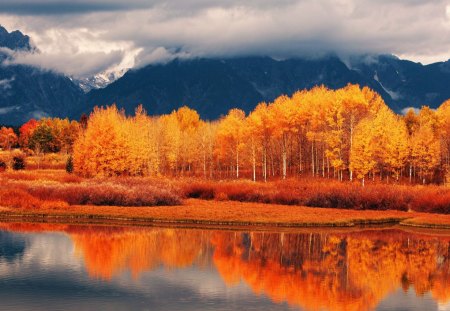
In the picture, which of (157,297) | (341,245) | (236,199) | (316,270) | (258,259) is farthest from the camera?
(236,199)

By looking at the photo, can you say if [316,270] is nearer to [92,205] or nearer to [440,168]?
[92,205]

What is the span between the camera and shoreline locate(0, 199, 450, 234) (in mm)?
48500

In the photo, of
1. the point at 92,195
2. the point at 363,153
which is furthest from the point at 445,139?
the point at 92,195

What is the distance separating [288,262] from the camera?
35156 millimetres

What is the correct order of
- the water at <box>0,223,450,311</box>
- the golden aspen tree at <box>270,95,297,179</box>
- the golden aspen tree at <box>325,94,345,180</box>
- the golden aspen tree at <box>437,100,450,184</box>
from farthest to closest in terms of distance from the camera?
1. the golden aspen tree at <box>270,95,297,179</box>
2. the golden aspen tree at <box>437,100,450,184</box>
3. the golden aspen tree at <box>325,94,345,180</box>
4. the water at <box>0,223,450,311</box>

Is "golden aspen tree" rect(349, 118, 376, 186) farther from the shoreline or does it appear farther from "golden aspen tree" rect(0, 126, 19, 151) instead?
"golden aspen tree" rect(0, 126, 19, 151)

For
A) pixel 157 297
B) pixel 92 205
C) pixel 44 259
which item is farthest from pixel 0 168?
pixel 157 297

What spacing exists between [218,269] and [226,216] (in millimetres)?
17256

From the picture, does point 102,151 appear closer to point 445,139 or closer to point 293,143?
point 293,143

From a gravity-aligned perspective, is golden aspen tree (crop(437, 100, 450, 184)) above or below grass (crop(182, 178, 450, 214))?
above

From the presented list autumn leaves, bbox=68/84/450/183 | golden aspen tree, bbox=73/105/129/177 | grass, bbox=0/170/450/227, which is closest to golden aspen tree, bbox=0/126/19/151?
autumn leaves, bbox=68/84/450/183

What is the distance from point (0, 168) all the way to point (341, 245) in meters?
79.4

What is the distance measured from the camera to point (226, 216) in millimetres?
50344

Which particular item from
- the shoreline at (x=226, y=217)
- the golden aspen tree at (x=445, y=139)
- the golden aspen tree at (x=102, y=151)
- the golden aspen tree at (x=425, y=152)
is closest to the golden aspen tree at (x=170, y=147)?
the golden aspen tree at (x=102, y=151)
